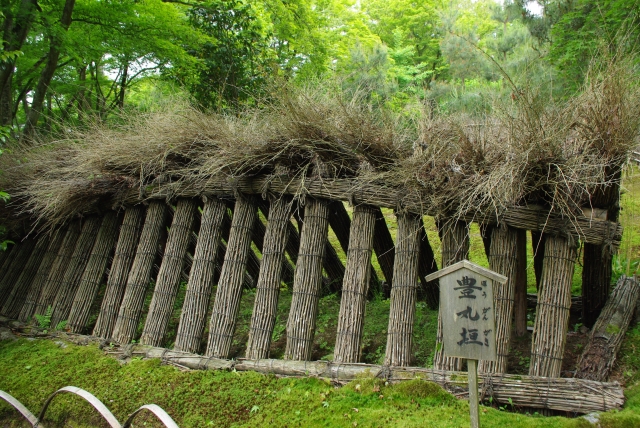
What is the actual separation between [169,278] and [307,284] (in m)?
1.61

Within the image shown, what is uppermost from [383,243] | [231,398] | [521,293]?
[383,243]

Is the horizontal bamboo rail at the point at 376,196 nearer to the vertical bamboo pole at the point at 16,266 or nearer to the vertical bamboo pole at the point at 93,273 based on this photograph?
the vertical bamboo pole at the point at 93,273

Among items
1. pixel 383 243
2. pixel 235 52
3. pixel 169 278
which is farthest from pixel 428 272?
pixel 235 52

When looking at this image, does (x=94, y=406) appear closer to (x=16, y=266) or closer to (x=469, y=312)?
(x=469, y=312)

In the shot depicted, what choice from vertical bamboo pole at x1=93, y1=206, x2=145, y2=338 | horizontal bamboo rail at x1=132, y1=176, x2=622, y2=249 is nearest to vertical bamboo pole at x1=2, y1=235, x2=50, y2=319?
vertical bamboo pole at x1=93, y1=206, x2=145, y2=338

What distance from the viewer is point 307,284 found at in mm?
4059

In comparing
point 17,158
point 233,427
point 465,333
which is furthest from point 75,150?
point 465,333

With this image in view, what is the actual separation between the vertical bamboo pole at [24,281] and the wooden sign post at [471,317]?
5399 mm

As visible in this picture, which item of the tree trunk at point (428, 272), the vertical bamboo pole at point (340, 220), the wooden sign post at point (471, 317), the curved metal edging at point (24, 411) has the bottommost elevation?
the curved metal edging at point (24, 411)

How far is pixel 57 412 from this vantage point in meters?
3.74

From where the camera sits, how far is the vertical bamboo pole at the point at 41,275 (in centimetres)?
571

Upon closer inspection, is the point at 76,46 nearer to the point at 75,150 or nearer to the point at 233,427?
the point at 75,150

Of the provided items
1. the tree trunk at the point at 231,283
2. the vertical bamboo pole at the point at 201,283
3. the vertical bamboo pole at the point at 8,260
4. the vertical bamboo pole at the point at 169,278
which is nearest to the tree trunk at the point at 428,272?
the tree trunk at the point at 231,283

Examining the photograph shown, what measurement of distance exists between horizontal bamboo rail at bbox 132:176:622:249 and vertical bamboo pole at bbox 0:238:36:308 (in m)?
2.57
